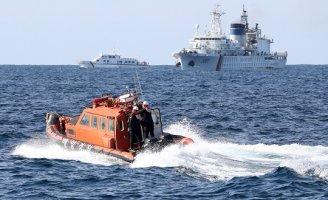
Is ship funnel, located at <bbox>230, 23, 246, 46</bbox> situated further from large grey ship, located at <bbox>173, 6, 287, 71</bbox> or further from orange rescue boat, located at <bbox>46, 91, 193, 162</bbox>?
orange rescue boat, located at <bbox>46, 91, 193, 162</bbox>

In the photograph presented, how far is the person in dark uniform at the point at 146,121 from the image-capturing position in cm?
2291

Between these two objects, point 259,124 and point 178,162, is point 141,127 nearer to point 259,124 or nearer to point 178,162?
point 178,162

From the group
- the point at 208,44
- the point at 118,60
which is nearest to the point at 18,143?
the point at 208,44

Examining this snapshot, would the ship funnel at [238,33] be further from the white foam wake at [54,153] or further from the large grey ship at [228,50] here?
the white foam wake at [54,153]

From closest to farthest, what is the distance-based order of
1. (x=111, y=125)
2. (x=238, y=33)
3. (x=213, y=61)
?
(x=111, y=125) → (x=213, y=61) → (x=238, y=33)

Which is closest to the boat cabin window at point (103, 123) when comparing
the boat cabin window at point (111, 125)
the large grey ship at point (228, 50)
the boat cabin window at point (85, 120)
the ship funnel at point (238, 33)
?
the boat cabin window at point (111, 125)

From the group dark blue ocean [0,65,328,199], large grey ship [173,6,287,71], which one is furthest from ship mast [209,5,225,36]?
dark blue ocean [0,65,328,199]

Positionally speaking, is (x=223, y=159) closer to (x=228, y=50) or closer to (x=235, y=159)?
(x=235, y=159)

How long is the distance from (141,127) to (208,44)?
426 feet

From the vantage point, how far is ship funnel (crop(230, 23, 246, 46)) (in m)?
161

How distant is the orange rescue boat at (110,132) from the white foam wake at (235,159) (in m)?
0.63

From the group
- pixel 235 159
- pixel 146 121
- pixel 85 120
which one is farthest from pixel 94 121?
pixel 235 159

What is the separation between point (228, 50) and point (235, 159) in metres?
134

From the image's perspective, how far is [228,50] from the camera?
15375 cm
